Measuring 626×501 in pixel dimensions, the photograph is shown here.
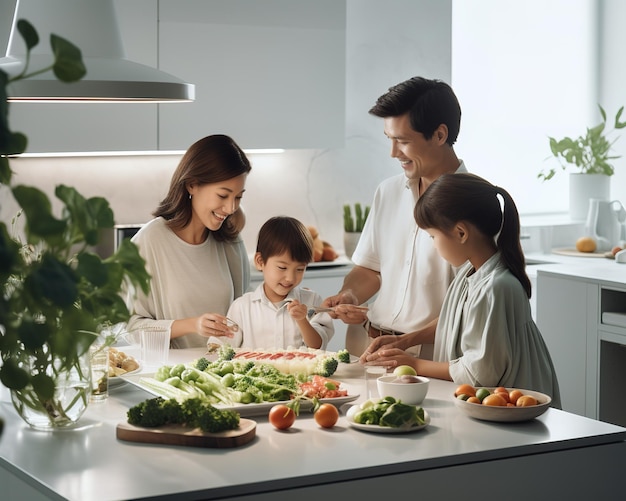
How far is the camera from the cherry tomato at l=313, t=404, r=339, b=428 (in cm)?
209

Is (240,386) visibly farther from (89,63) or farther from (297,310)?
(89,63)

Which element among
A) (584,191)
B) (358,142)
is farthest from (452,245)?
(584,191)

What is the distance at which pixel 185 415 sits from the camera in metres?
2.02

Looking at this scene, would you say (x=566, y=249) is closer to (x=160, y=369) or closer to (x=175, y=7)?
(x=175, y=7)

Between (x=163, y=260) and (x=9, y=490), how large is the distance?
4.09 feet

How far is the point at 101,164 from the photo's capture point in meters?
4.66

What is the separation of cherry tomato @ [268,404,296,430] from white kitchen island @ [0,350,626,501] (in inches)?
0.8

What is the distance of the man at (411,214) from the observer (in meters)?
2.99

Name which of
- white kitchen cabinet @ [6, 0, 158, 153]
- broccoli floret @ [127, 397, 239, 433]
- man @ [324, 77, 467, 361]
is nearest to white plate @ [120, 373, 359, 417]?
broccoli floret @ [127, 397, 239, 433]

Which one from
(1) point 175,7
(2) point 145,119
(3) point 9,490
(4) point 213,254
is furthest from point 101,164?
(3) point 9,490

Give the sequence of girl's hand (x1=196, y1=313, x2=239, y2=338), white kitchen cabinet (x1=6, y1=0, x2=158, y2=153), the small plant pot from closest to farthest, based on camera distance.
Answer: girl's hand (x1=196, y1=313, x2=239, y2=338) < white kitchen cabinet (x1=6, y1=0, x2=158, y2=153) < the small plant pot

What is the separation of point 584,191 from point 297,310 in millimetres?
3293

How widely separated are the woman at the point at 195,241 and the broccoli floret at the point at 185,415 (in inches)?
34.8

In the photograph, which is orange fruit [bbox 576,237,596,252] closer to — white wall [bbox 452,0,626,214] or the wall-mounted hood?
white wall [bbox 452,0,626,214]
